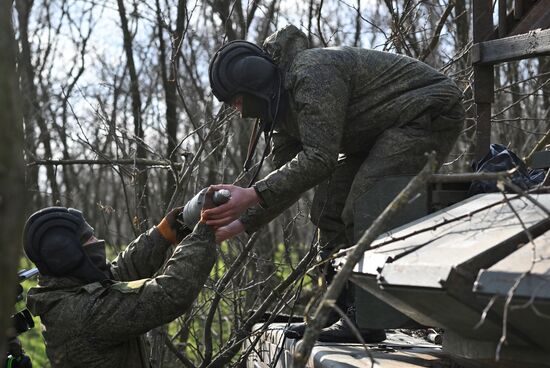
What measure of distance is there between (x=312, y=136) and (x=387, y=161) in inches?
20.6

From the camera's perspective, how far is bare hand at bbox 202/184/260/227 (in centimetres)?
460

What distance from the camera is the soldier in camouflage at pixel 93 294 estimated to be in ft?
14.4

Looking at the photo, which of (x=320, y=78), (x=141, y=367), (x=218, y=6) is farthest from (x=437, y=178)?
(x=218, y=6)

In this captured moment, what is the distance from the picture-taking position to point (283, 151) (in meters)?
5.77

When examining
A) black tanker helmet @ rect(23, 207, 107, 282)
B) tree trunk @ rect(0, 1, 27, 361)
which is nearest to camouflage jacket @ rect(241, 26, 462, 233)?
black tanker helmet @ rect(23, 207, 107, 282)

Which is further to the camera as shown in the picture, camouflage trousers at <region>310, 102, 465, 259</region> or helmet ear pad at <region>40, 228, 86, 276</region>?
camouflage trousers at <region>310, 102, 465, 259</region>

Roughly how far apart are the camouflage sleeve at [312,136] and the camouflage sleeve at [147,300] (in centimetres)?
60

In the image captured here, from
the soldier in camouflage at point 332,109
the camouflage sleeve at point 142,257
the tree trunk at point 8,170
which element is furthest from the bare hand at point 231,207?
the tree trunk at point 8,170

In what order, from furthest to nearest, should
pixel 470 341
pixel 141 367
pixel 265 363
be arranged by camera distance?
1. pixel 265 363
2. pixel 141 367
3. pixel 470 341

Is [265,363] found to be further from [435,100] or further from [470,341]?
[470,341]

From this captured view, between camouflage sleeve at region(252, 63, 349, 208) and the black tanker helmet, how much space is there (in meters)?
0.93

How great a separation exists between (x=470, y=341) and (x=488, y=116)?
2819 mm

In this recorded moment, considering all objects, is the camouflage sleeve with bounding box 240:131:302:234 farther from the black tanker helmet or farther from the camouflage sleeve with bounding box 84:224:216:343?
the black tanker helmet

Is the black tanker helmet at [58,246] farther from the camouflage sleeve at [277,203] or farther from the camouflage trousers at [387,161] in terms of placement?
the camouflage trousers at [387,161]
